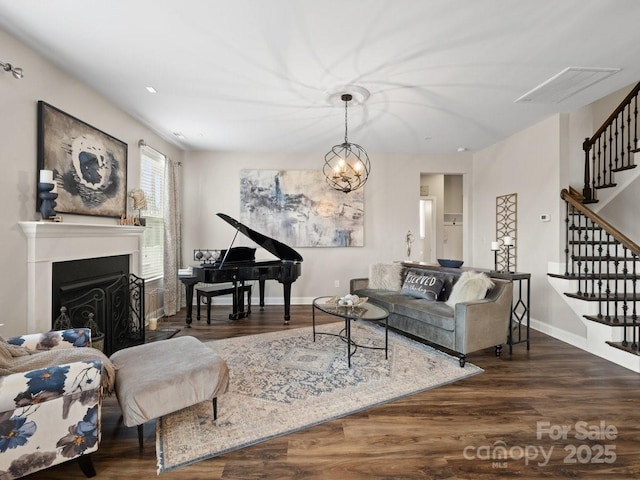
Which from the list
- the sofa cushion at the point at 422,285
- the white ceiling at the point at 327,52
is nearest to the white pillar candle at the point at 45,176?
the white ceiling at the point at 327,52

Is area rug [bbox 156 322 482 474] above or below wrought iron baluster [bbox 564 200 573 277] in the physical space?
below

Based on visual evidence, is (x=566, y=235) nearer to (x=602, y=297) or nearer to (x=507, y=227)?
(x=602, y=297)

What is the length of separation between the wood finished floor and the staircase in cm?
49

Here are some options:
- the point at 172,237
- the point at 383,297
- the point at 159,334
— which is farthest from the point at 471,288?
the point at 172,237

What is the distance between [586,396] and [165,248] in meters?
5.32

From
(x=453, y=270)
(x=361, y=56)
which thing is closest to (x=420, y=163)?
(x=453, y=270)

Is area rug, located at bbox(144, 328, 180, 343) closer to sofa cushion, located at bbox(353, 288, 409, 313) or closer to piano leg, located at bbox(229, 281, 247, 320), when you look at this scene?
piano leg, located at bbox(229, 281, 247, 320)

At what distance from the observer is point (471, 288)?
333 cm

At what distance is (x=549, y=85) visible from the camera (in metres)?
3.12

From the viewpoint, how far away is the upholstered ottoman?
1.76m

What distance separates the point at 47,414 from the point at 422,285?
3.72 m

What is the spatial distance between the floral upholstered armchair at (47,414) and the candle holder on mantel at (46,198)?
125 centimetres

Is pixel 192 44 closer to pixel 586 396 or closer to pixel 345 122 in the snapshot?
pixel 345 122

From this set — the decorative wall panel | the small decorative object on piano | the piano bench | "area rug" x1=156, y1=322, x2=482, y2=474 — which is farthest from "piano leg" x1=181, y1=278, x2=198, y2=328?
the decorative wall panel
